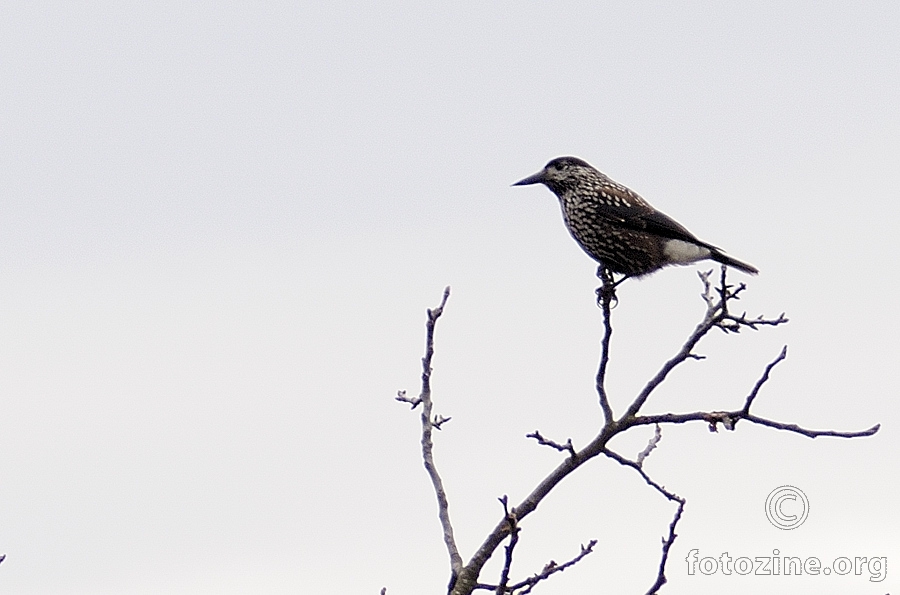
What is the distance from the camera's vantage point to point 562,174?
559 inches

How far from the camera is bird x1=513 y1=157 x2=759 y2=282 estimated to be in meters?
13.0

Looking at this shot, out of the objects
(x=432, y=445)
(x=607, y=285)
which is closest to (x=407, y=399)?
(x=432, y=445)

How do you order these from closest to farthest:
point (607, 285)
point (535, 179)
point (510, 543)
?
point (510, 543) < point (607, 285) < point (535, 179)

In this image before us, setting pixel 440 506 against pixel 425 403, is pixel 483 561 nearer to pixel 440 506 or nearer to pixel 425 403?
pixel 440 506

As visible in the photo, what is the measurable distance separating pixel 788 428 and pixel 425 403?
1.82 m

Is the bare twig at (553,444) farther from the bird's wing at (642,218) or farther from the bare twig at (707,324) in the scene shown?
the bird's wing at (642,218)

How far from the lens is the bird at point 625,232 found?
13.0m

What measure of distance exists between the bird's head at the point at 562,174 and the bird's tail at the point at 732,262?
5.53 ft

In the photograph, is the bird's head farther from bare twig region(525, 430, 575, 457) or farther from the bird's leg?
bare twig region(525, 430, 575, 457)

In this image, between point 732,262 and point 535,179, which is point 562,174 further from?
point 732,262

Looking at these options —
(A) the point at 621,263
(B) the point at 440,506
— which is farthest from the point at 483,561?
(A) the point at 621,263

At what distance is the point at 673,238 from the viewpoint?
1332 centimetres

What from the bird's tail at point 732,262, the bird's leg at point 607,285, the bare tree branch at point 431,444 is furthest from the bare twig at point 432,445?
the bird's tail at point 732,262

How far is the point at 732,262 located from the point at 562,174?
2.19m
